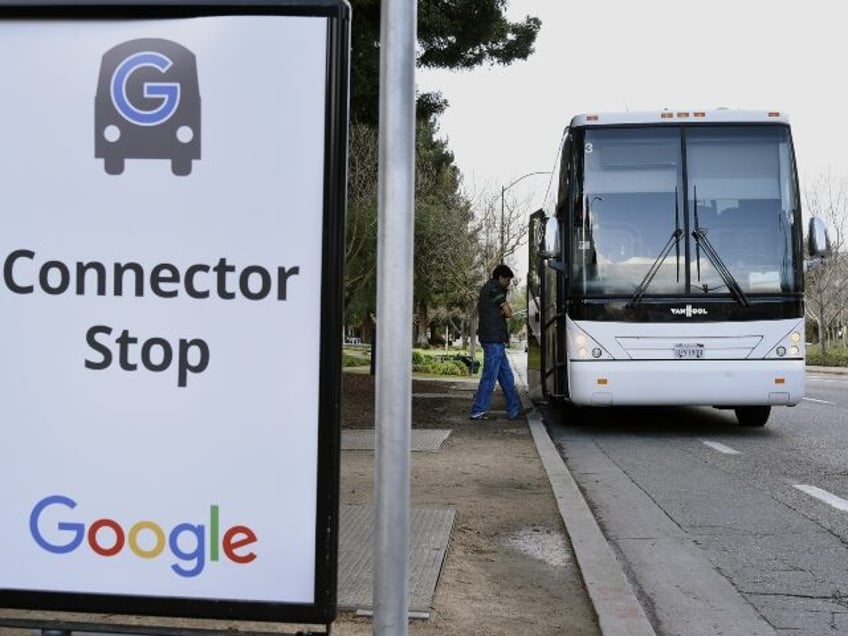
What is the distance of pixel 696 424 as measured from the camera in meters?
13.2

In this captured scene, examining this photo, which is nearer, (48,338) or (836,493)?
(48,338)

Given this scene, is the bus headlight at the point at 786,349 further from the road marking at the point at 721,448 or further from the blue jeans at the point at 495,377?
the blue jeans at the point at 495,377

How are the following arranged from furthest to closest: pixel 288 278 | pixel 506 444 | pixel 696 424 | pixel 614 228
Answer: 1. pixel 696 424
2. pixel 614 228
3. pixel 506 444
4. pixel 288 278

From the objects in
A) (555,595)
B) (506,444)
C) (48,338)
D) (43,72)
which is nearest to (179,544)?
(48,338)

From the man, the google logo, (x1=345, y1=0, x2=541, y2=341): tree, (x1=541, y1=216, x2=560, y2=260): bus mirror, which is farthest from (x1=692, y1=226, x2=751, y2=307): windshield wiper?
the google logo

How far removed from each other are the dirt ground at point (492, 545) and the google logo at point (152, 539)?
3.68 feet

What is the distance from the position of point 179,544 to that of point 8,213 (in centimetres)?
95

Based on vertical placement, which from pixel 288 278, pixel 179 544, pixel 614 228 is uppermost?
pixel 614 228

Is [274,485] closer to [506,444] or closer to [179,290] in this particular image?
[179,290]

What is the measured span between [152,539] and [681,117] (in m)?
10.1

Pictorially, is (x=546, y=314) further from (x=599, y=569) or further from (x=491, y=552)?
(x=599, y=569)

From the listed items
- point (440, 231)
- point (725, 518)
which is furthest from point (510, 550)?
point (440, 231)

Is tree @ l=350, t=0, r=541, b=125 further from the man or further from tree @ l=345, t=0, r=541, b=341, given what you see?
the man

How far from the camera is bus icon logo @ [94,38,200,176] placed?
2.33 meters
